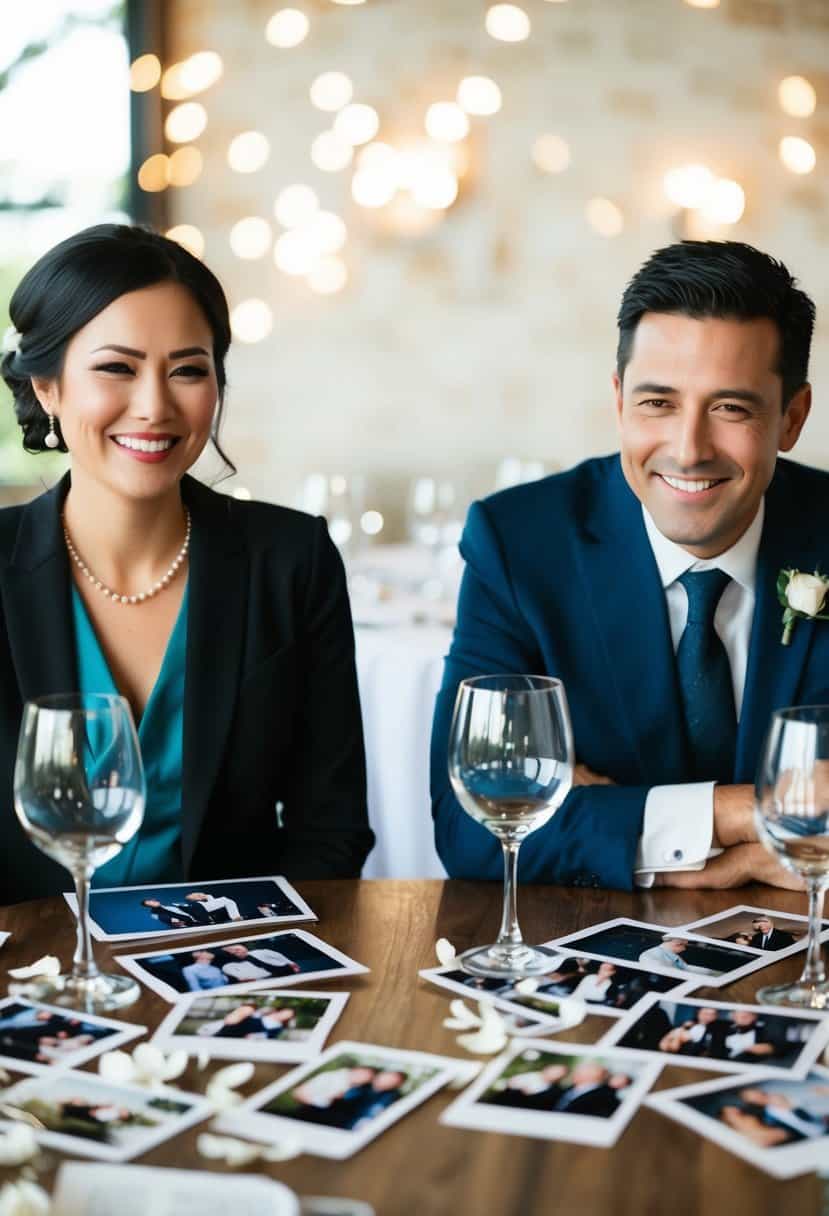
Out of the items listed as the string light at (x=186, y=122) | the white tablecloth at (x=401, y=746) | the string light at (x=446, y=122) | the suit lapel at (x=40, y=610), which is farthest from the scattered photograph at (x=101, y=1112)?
the string light at (x=186, y=122)

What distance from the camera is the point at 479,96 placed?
→ 521cm

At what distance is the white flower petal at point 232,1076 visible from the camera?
1039 mm

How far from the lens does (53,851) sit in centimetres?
121

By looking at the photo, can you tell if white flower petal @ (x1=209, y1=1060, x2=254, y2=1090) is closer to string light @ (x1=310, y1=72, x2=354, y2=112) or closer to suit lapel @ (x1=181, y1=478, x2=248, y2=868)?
suit lapel @ (x1=181, y1=478, x2=248, y2=868)

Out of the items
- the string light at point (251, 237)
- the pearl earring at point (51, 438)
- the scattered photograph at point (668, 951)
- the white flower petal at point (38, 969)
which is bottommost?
the white flower petal at point (38, 969)

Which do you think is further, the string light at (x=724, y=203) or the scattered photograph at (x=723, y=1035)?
the string light at (x=724, y=203)

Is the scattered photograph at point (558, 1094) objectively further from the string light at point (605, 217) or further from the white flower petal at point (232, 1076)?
the string light at point (605, 217)

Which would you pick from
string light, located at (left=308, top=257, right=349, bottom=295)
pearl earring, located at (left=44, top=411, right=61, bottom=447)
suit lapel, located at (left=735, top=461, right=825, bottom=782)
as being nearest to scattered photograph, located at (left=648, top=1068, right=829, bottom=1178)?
suit lapel, located at (left=735, top=461, right=825, bottom=782)

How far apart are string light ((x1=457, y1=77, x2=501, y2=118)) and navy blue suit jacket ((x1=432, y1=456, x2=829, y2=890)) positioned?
3.44 m

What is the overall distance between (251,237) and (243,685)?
3794 mm

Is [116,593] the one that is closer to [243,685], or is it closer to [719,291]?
[243,685]

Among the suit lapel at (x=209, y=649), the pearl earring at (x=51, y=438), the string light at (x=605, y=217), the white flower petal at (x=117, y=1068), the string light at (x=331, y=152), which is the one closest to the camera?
the white flower petal at (x=117, y=1068)

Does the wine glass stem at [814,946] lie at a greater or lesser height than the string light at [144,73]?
lesser

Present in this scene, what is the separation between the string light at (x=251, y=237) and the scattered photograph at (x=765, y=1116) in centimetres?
470
